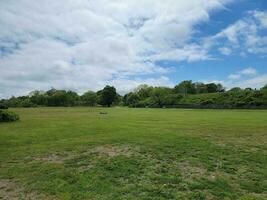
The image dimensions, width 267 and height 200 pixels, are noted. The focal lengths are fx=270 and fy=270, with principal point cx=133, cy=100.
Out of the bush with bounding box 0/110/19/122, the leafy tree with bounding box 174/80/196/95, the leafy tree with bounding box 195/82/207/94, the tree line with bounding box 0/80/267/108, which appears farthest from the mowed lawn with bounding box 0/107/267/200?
the leafy tree with bounding box 195/82/207/94

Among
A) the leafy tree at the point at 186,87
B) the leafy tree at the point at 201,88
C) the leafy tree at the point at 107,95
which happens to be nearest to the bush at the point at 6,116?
the leafy tree at the point at 107,95

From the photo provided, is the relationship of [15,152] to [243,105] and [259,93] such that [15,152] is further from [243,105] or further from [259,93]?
[259,93]

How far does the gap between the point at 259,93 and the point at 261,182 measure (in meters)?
Answer: 74.1

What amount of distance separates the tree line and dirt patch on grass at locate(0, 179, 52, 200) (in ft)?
205

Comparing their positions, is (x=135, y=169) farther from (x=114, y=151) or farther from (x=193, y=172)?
(x=114, y=151)

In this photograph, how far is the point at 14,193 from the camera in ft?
21.8

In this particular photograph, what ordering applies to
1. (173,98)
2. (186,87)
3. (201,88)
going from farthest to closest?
(186,87) → (201,88) → (173,98)

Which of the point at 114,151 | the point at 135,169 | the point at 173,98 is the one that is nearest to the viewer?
the point at 135,169

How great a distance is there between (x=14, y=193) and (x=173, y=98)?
92.8 metres

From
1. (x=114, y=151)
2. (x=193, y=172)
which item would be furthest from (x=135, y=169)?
(x=114, y=151)

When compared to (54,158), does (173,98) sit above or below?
above

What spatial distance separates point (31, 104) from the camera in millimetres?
106438

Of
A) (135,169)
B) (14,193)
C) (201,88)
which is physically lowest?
(14,193)

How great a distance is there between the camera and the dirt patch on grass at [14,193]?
6.36m
